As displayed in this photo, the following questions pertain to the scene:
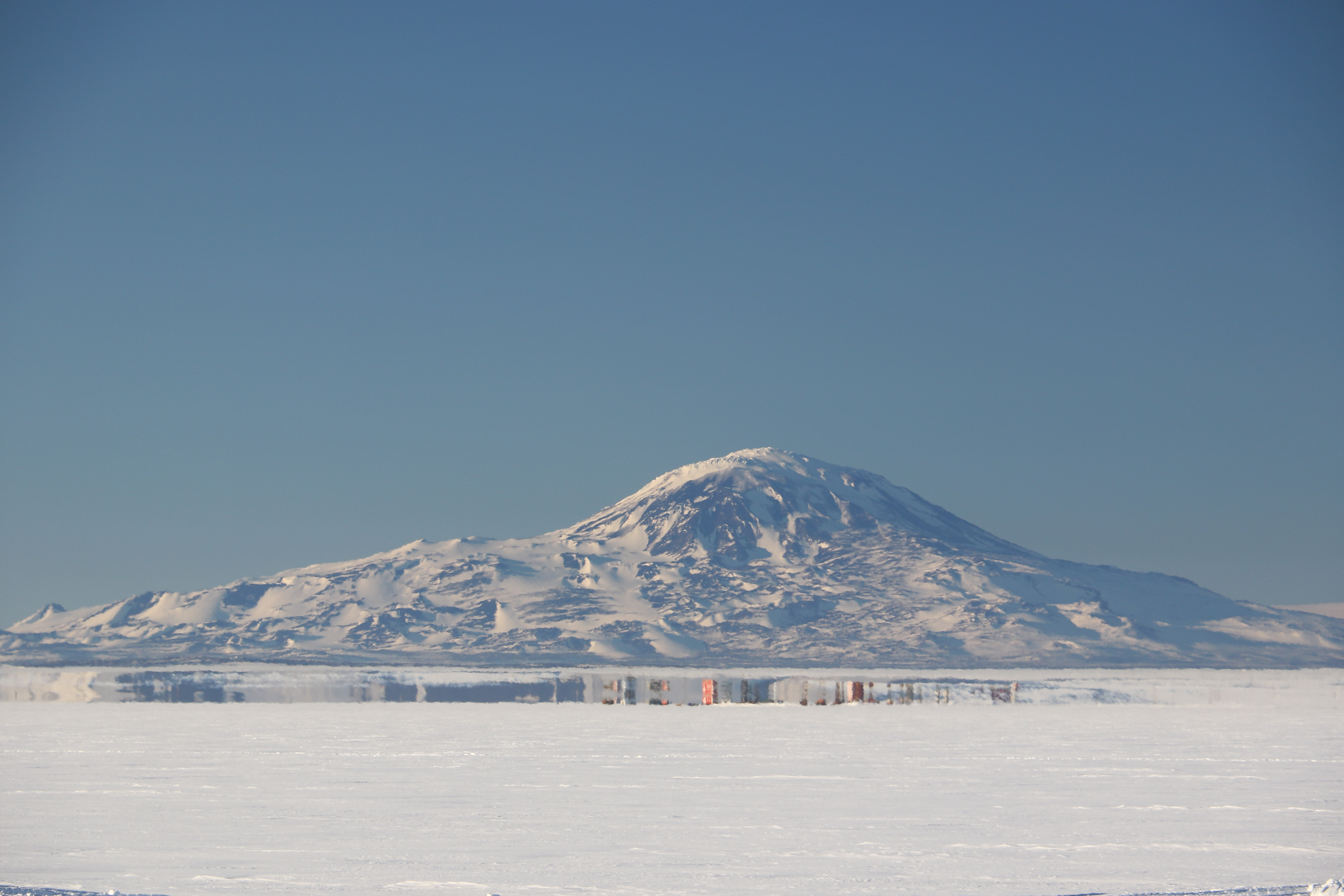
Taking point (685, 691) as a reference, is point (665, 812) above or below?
above

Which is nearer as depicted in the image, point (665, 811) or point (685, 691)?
point (665, 811)

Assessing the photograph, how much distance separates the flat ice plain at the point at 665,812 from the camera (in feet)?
76.4

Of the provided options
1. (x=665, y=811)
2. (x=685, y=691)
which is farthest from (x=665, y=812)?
(x=685, y=691)

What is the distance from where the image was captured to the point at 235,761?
42250 mm

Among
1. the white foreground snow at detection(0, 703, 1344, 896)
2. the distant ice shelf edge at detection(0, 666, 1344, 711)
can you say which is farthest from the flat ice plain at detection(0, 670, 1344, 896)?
the distant ice shelf edge at detection(0, 666, 1344, 711)

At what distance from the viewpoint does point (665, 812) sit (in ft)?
102

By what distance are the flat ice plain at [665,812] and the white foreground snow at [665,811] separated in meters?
0.11

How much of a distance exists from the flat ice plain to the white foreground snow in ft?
0.35

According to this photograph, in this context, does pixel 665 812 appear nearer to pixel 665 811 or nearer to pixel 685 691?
pixel 665 811

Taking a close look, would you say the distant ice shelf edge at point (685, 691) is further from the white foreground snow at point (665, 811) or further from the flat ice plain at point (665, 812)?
the white foreground snow at point (665, 811)

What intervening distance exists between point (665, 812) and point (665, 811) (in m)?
0.05

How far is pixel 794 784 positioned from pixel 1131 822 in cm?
965

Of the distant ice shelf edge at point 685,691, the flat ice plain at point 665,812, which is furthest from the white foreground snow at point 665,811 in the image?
the distant ice shelf edge at point 685,691

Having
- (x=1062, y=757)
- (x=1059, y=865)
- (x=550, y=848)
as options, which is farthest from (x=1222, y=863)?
(x=1062, y=757)
